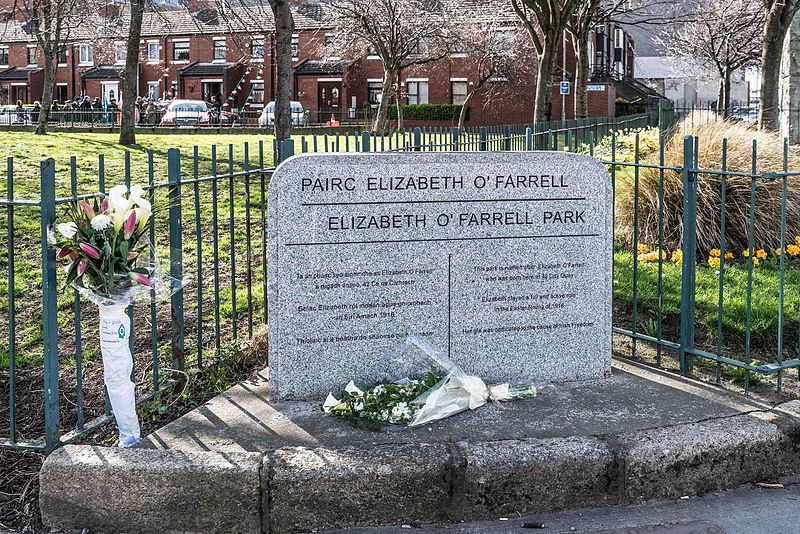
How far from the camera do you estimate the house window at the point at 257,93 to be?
57938 mm

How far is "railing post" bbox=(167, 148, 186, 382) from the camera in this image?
526 cm

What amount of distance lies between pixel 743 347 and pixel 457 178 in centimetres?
274

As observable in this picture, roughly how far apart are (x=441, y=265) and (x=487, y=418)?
92cm

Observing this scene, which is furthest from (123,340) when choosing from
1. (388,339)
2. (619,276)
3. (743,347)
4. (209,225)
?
(209,225)

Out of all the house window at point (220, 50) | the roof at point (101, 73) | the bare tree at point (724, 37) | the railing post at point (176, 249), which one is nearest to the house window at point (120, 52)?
the roof at point (101, 73)

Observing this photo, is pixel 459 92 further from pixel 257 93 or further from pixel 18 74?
pixel 18 74

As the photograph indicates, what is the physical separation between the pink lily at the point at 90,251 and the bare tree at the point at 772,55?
13.1 m

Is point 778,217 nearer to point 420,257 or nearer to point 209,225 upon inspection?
point 420,257

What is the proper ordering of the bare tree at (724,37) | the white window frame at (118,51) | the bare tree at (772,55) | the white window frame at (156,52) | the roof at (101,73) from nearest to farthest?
1. the bare tree at (772,55)
2. the bare tree at (724,37)
3. the white window frame at (118,51)
4. the roof at (101,73)
5. the white window frame at (156,52)

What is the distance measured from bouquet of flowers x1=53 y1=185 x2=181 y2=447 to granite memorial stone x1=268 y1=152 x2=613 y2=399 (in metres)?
0.78

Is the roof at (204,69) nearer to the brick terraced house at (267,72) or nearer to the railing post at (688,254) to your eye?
the brick terraced house at (267,72)

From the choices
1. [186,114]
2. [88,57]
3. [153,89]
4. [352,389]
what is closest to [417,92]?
[186,114]

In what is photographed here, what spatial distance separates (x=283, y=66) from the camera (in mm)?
16422

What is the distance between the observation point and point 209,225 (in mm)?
10883
